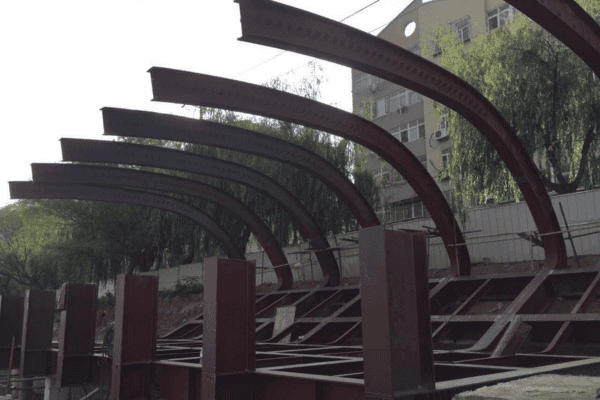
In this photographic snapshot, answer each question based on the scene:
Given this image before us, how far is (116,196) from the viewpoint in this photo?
720 inches

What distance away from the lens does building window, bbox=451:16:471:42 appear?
113 feet

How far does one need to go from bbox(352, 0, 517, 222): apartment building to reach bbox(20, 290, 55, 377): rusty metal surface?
21.1 m

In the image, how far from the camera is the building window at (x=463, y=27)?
34.6 m

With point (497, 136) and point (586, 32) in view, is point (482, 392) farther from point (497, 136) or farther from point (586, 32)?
point (497, 136)

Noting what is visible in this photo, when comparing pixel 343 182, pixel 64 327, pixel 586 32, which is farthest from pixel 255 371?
pixel 343 182

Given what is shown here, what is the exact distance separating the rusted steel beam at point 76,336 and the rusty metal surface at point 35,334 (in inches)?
84.2

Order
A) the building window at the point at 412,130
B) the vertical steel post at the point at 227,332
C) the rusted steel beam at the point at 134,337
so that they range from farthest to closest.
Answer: the building window at the point at 412,130
the rusted steel beam at the point at 134,337
the vertical steel post at the point at 227,332

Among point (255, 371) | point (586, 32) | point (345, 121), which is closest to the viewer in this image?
point (255, 371)

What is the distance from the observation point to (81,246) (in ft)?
96.1

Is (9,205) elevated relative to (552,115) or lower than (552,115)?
elevated

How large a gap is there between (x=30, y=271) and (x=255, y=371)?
41.3 m

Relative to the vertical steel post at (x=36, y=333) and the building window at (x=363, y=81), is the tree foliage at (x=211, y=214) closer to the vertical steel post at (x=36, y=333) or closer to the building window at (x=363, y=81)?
the vertical steel post at (x=36, y=333)

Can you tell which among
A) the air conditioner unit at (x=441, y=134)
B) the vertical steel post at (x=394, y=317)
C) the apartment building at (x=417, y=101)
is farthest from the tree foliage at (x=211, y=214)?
the vertical steel post at (x=394, y=317)

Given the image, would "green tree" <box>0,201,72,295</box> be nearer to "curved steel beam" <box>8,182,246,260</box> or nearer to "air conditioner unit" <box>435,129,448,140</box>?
"curved steel beam" <box>8,182,246,260</box>
